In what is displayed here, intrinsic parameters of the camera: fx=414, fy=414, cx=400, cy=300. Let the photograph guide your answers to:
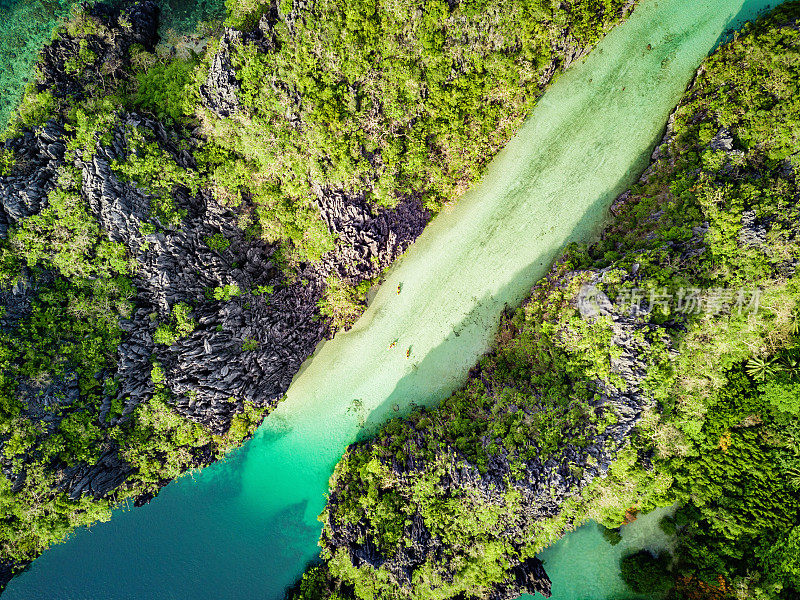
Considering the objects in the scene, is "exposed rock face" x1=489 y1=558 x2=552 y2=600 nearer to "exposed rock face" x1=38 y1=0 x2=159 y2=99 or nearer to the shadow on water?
the shadow on water

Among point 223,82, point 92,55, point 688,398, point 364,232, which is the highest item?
point 92,55

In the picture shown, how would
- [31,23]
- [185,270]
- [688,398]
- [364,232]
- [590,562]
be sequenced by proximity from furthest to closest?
1. [31,23]
2. [590,562]
3. [364,232]
4. [185,270]
5. [688,398]

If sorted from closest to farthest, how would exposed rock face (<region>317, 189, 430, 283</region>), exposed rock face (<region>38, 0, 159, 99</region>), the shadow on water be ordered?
exposed rock face (<region>317, 189, 430, 283</region>)
exposed rock face (<region>38, 0, 159, 99</region>)
the shadow on water

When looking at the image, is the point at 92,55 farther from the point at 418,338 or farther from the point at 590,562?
the point at 590,562

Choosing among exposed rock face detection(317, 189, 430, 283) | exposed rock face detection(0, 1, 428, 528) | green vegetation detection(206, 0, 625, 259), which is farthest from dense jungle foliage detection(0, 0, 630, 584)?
exposed rock face detection(317, 189, 430, 283)

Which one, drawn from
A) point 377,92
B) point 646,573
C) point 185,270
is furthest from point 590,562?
point 377,92
